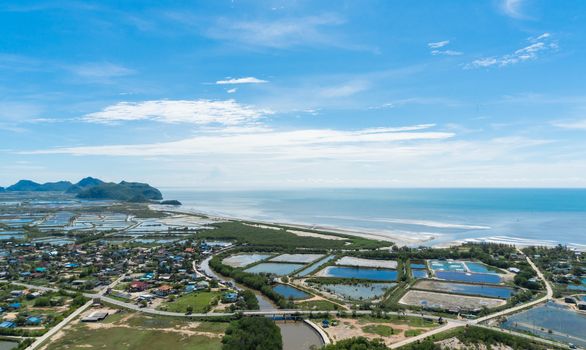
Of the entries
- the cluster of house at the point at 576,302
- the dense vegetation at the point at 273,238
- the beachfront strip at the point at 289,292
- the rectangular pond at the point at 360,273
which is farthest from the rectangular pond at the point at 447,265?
the dense vegetation at the point at 273,238

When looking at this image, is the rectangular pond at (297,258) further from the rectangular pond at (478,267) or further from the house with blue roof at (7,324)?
the house with blue roof at (7,324)

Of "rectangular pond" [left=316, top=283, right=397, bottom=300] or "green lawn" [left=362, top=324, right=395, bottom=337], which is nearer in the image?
"green lawn" [left=362, top=324, right=395, bottom=337]

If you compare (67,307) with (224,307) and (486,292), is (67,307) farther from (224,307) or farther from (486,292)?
(486,292)

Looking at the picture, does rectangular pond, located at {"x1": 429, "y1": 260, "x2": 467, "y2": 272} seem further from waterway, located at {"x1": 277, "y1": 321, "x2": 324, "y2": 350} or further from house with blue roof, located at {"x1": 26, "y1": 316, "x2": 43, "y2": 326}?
house with blue roof, located at {"x1": 26, "y1": 316, "x2": 43, "y2": 326}

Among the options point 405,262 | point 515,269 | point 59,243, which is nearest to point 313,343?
point 405,262

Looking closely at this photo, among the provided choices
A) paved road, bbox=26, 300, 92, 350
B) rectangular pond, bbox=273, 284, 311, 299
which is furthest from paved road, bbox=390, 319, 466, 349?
paved road, bbox=26, 300, 92, 350

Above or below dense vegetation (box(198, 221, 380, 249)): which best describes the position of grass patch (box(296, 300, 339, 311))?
below

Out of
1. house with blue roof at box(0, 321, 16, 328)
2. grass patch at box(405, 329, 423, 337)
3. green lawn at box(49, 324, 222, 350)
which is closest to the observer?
green lawn at box(49, 324, 222, 350)
